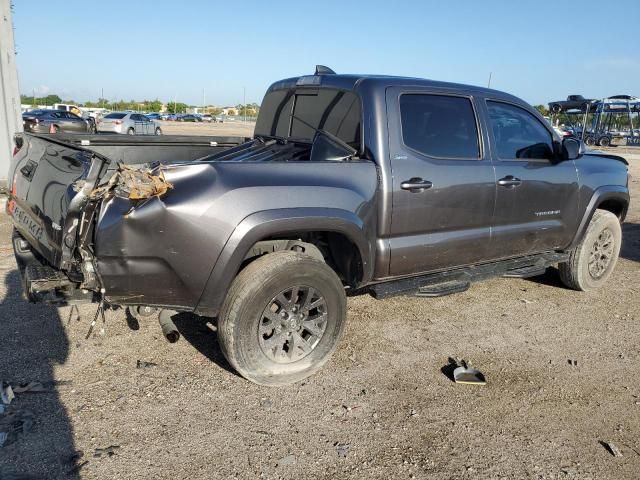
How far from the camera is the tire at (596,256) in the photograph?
17.4 feet

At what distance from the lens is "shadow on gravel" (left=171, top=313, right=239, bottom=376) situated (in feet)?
12.2

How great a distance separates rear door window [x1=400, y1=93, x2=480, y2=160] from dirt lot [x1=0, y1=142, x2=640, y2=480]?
149 centimetres

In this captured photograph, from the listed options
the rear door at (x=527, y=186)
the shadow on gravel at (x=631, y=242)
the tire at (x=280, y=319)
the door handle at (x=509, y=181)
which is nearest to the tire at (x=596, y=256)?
the rear door at (x=527, y=186)

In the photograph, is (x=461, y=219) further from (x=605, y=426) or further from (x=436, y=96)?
(x=605, y=426)

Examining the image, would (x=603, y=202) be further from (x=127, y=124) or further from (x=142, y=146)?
(x=127, y=124)

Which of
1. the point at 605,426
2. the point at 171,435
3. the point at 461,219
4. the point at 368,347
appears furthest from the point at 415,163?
the point at 171,435

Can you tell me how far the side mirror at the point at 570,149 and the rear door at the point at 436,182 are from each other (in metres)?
0.93

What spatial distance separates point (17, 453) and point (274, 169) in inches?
78.8

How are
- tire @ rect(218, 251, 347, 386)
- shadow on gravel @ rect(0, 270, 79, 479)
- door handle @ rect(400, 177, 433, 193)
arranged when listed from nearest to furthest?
shadow on gravel @ rect(0, 270, 79, 479) → tire @ rect(218, 251, 347, 386) → door handle @ rect(400, 177, 433, 193)

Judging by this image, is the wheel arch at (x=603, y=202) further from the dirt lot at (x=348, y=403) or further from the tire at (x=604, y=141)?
the tire at (x=604, y=141)

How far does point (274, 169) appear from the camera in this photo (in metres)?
3.18

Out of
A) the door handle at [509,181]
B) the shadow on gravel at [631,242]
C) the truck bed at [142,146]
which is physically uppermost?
the truck bed at [142,146]

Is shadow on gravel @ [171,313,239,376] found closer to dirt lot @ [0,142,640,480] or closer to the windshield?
dirt lot @ [0,142,640,480]

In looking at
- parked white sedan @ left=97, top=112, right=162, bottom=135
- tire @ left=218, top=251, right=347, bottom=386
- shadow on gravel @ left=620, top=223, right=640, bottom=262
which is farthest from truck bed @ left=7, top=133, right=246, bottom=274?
parked white sedan @ left=97, top=112, right=162, bottom=135
